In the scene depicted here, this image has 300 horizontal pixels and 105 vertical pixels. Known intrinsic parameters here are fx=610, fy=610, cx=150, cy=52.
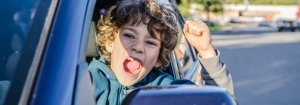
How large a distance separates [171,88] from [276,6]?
134298 millimetres

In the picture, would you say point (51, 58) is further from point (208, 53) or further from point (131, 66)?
point (208, 53)

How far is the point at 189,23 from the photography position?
2.45m

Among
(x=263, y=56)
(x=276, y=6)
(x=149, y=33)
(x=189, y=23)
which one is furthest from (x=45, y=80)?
(x=276, y=6)

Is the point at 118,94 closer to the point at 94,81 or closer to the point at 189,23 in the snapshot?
the point at 94,81

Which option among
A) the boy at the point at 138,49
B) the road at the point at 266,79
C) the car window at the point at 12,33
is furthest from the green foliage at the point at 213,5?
the car window at the point at 12,33

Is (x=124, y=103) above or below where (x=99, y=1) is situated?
below

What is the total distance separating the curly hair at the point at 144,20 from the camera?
7.50 feet

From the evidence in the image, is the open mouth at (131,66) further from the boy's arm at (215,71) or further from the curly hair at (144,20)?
the boy's arm at (215,71)

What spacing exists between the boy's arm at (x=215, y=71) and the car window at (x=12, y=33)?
944 millimetres

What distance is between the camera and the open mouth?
2.00 m

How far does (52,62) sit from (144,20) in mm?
750

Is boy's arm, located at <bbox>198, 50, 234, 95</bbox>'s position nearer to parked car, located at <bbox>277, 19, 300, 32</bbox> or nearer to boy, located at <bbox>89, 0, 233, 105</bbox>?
boy, located at <bbox>89, 0, 233, 105</bbox>

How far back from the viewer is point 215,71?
104 inches

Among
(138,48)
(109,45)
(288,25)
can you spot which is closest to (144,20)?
(138,48)
